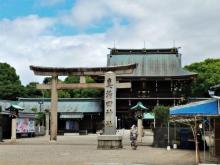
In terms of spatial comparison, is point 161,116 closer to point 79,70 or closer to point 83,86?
point 83,86

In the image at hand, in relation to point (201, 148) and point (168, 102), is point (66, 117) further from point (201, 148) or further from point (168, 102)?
point (201, 148)

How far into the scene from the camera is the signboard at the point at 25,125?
45375 mm

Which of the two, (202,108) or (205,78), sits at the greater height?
(205,78)

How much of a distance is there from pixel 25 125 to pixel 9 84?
37.9 m

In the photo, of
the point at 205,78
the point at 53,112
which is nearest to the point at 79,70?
the point at 53,112

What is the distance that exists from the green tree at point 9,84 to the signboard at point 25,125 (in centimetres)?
3200

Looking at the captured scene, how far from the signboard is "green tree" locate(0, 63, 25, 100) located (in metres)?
32.0

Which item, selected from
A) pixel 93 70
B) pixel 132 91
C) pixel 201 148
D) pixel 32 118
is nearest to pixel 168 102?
pixel 132 91

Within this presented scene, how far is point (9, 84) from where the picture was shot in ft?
274

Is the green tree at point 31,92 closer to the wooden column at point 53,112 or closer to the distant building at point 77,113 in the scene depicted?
the distant building at point 77,113

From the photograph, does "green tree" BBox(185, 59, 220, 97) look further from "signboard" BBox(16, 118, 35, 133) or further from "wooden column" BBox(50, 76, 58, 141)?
"wooden column" BBox(50, 76, 58, 141)

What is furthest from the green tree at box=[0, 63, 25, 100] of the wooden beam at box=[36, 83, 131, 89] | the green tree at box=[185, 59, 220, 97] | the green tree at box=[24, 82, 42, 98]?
the wooden beam at box=[36, 83, 131, 89]

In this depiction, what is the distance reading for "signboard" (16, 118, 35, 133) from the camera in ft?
149

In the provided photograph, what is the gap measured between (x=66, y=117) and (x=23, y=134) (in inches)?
592
